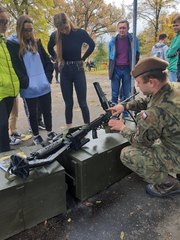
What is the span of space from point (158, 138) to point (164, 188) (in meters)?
0.68

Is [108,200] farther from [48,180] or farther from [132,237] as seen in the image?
[48,180]

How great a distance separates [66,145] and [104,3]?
33.2 m

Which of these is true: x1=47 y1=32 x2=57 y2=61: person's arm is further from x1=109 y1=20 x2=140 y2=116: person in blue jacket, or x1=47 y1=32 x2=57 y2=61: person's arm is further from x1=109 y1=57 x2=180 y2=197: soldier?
x1=109 y1=57 x2=180 y2=197: soldier

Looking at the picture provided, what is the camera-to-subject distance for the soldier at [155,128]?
1.96 m

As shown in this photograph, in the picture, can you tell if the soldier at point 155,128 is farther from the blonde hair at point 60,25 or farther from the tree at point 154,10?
the tree at point 154,10

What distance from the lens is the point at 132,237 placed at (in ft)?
6.49

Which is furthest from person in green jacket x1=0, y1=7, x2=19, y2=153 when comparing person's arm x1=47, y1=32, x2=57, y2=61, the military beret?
the military beret

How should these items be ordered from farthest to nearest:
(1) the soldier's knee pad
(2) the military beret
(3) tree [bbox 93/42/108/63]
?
(3) tree [bbox 93/42/108/63] → (1) the soldier's knee pad → (2) the military beret

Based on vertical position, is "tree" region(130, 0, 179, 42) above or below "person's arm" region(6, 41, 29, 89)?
above

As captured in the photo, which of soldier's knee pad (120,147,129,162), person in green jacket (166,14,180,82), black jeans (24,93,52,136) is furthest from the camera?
person in green jacket (166,14,180,82)

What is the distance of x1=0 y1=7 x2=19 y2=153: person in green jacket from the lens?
9.16ft

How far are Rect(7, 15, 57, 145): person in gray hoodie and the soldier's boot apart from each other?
1.26m

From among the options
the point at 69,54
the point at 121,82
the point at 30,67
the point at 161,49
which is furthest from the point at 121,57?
the point at 161,49

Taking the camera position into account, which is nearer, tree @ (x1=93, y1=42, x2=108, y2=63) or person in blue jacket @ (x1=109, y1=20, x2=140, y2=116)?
person in blue jacket @ (x1=109, y1=20, x2=140, y2=116)
